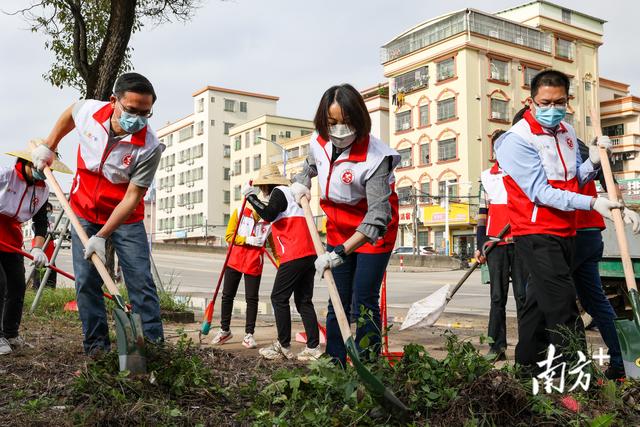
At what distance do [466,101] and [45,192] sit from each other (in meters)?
38.3

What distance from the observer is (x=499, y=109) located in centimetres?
4316

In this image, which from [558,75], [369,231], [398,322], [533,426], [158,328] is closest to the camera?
[533,426]

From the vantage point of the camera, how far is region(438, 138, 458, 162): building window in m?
42.6

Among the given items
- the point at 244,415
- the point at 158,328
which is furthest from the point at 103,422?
the point at 158,328

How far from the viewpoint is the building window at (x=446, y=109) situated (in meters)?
42.7

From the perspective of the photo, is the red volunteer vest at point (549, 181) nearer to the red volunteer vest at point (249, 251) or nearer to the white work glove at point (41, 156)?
the white work glove at point (41, 156)

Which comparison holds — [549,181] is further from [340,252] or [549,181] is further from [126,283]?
[126,283]

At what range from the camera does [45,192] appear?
574 centimetres

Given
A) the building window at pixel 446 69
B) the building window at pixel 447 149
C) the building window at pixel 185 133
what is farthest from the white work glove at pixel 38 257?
the building window at pixel 185 133

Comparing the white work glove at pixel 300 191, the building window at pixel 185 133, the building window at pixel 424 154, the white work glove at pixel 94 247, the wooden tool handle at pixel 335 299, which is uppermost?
the building window at pixel 185 133

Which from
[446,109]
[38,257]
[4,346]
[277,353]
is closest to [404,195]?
[446,109]

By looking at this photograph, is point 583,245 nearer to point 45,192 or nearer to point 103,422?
point 103,422

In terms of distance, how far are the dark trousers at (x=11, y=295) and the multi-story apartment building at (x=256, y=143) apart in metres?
54.6

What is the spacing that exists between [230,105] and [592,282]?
220 ft
